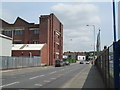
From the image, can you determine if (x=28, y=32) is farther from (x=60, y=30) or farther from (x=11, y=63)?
(x=11, y=63)

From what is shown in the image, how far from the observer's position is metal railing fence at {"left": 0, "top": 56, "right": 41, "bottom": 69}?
44.5 metres

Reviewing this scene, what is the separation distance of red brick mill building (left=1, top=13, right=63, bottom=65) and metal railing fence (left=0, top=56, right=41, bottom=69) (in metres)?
11.4

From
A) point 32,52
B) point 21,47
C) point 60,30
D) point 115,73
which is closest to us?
point 115,73

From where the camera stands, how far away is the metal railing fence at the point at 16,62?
44487mm

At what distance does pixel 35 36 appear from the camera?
8969 cm

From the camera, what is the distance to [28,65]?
198 feet

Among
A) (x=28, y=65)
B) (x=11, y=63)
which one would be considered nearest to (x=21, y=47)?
(x=28, y=65)

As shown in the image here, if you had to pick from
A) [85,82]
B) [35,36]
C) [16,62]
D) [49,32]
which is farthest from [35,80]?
[35,36]

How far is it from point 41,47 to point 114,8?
6720 cm

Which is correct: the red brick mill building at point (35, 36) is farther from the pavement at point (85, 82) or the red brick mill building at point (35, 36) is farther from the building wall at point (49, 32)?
the pavement at point (85, 82)

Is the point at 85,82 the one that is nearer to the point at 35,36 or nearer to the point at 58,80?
the point at 58,80

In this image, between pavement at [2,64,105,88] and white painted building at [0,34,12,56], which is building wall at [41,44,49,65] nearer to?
white painted building at [0,34,12,56]

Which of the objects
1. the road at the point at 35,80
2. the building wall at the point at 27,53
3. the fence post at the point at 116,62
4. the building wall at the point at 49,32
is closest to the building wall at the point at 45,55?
the building wall at the point at 27,53

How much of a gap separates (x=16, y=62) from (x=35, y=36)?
39.1m
